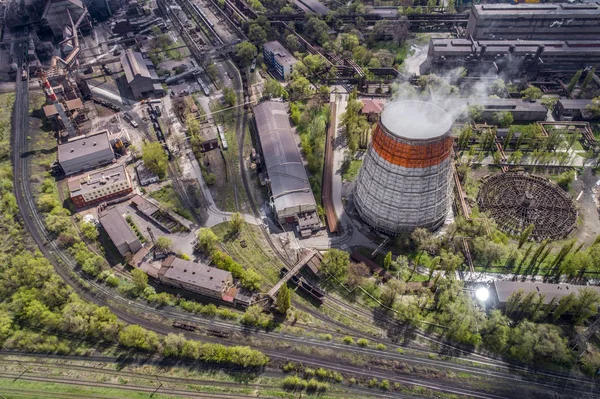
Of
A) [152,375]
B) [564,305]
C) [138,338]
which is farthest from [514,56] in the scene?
[152,375]

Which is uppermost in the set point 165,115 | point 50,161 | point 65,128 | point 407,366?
point 165,115

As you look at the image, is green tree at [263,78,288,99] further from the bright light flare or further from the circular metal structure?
the bright light flare

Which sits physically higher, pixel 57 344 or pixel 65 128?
pixel 65 128

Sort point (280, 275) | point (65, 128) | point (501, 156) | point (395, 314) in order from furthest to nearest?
point (65, 128), point (501, 156), point (280, 275), point (395, 314)

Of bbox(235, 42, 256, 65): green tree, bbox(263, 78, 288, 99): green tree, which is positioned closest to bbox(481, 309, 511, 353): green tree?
bbox(263, 78, 288, 99): green tree

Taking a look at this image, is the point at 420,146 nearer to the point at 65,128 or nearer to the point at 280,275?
the point at 280,275

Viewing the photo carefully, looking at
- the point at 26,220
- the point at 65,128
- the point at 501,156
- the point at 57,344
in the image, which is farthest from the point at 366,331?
the point at 65,128

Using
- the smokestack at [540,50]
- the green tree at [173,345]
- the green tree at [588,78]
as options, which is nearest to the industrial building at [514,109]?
the green tree at [588,78]
